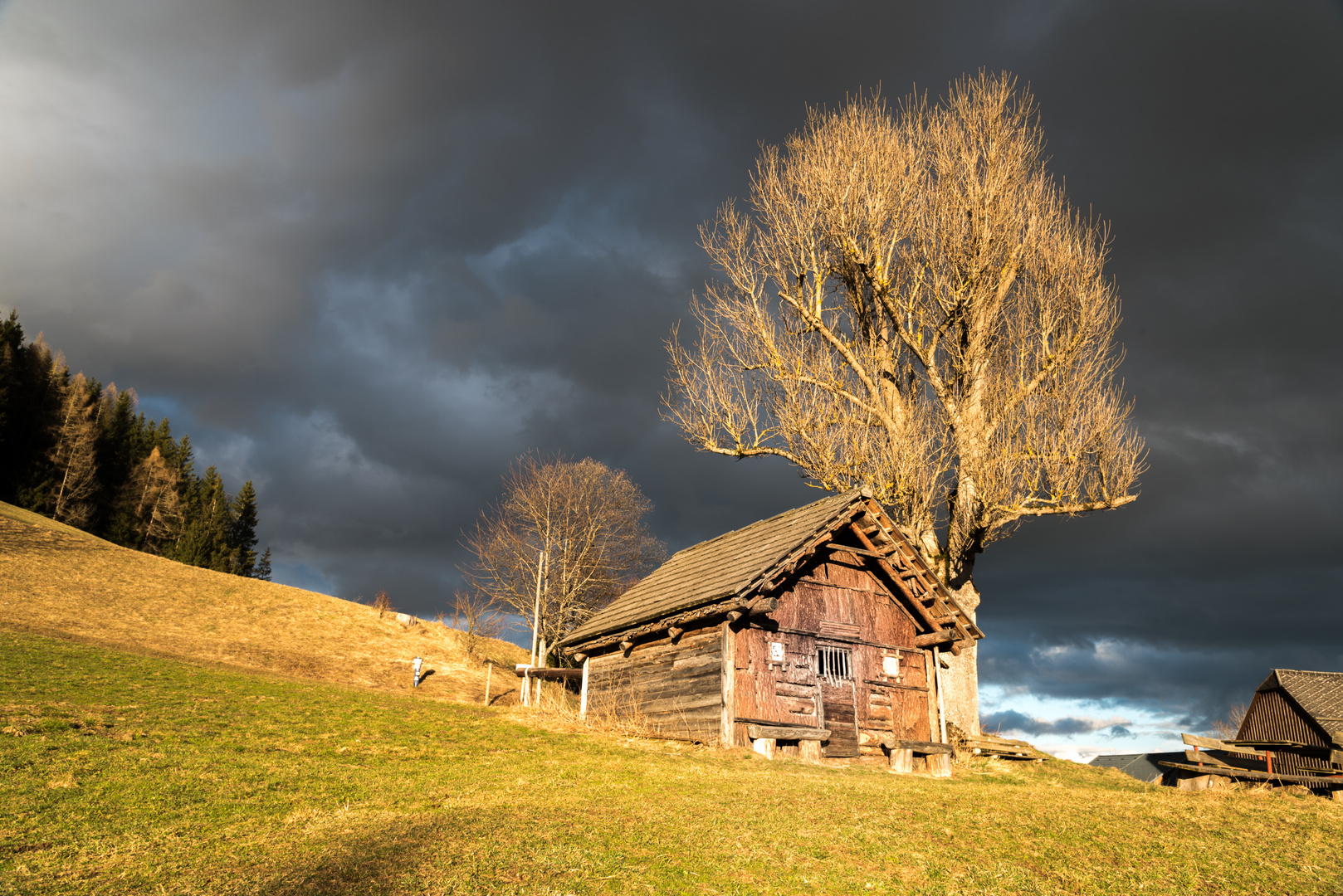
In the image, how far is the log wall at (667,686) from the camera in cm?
1780

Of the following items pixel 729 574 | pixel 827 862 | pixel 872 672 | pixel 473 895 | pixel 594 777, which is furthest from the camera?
pixel 872 672

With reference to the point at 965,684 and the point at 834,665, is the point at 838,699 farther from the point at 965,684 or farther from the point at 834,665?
the point at 965,684

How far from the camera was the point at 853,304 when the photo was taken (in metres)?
23.7

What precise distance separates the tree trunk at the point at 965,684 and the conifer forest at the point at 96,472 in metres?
55.7

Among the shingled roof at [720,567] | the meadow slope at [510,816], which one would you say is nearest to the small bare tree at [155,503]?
the meadow slope at [510,816]

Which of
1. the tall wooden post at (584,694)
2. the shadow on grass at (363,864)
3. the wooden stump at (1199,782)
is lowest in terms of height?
the wooden stump at (1199,782)

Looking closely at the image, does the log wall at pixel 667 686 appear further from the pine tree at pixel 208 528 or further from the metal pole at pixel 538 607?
the pine tree at pixel 208 528

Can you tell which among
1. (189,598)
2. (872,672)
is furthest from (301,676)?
(872,672)

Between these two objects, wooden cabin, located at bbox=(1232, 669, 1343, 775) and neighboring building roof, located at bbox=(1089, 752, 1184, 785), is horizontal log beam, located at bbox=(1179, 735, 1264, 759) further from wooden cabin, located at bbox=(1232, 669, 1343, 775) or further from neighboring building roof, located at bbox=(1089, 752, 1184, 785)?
neighboring building roof, located at bbox=(1089, 752, 1184, 785)

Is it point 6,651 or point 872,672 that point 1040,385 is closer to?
point 872,672

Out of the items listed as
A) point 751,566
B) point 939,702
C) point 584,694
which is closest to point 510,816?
point 751,566

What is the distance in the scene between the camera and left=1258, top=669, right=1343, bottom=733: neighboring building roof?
33.7 metres

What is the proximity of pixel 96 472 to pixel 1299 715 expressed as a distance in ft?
261

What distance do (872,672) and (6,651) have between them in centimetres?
2351
